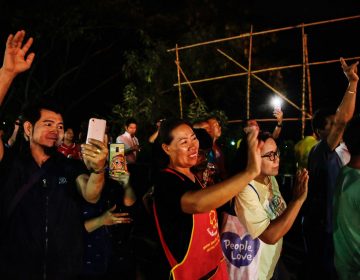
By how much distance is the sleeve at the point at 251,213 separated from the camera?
10.0 ft

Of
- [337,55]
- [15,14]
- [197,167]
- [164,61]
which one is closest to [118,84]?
[164,61]

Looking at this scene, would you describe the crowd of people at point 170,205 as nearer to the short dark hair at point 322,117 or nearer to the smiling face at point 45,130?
the smiling face at point 45,130

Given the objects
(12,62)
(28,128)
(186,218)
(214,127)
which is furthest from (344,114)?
(214,127)

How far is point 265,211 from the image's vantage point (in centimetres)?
332

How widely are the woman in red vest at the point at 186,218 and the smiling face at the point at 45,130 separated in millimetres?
927

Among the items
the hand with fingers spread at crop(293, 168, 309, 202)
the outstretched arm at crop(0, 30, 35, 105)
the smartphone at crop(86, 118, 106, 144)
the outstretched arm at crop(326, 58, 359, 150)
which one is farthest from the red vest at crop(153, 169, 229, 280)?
the outstretched arm at crop(326, 58, 359, 150)

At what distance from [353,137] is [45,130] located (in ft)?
7.13

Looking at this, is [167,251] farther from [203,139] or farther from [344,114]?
[203,139]

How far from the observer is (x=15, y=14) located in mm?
13883

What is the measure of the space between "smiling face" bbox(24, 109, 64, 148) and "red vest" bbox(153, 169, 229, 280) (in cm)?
98

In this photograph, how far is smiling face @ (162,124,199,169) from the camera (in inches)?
117

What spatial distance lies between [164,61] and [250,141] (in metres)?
14.2

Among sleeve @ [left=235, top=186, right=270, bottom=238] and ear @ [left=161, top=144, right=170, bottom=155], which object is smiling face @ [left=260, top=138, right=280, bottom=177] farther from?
ear @ [left=161, top=144, right=170, bottom=155]

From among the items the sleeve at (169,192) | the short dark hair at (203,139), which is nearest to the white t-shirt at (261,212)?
the sleeve at (169,192)
